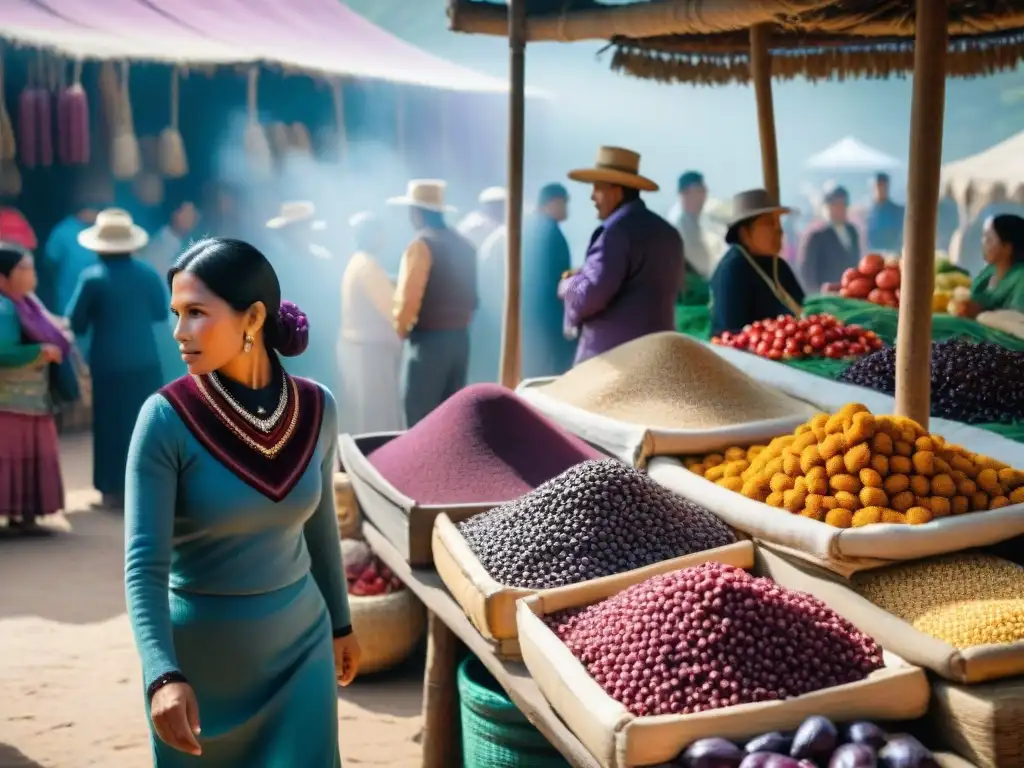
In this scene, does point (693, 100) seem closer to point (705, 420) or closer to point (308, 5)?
point (308, 5)

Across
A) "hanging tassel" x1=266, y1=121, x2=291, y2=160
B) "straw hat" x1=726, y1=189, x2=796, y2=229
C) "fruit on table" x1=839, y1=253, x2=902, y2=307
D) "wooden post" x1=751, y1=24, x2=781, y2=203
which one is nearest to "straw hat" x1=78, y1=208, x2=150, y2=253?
"hanging tassel" x1=266, y1=121, x2=291, y2=160

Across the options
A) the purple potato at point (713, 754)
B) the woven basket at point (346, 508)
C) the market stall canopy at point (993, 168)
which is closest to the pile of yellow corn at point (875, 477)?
the purple potato at point (713, 754)

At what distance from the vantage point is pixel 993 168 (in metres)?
9.09

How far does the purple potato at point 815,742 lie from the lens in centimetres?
168

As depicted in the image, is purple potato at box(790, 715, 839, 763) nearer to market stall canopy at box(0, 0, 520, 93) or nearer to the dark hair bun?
the dark hair bun

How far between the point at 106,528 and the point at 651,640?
414cm

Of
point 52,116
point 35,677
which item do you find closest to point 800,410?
point 35,677

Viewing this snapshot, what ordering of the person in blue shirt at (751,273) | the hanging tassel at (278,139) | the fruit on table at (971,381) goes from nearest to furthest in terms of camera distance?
the fruit on table at (971,381), the person in blue shirt at (751,273), the hanging tassel at (278,139)

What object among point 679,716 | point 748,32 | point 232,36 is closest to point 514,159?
point 748,32

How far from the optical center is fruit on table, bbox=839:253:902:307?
17.3ft

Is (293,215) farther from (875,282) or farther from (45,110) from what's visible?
(875,282)

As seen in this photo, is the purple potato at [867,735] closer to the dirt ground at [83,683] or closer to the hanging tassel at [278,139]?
the dirt ground at [83,683]

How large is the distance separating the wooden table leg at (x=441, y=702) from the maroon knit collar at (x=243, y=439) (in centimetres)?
93

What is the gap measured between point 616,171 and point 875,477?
2.08 meters
